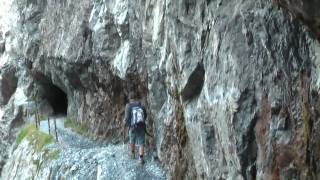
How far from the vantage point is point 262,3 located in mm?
8445

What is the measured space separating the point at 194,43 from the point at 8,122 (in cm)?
2362

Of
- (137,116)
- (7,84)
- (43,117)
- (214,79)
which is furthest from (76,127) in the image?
(214,79)

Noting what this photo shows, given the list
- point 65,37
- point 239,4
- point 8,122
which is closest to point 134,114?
point 239,4

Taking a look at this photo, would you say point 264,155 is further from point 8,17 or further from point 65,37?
point 8,17

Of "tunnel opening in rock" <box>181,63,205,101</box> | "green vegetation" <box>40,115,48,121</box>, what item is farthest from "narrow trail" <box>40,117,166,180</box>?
"green vegetation" <box>40,115,48,121</box>

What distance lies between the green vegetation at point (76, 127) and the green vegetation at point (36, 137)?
1618 mm

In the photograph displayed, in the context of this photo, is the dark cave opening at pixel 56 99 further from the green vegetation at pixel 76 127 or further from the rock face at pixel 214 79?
the rock face at pixel 214 79

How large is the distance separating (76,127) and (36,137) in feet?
7.76

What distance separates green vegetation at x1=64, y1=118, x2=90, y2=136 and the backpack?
7.89m

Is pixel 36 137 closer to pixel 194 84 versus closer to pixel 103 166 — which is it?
pixel 103 166

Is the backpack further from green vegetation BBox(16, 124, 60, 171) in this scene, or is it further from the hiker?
green vegetation BBox(16, 124, 60, 171)

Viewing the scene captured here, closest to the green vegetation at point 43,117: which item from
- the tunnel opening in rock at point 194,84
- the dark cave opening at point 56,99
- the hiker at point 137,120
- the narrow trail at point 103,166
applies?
Answer: the dark cave opening at point 56,99

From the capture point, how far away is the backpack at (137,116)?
46.5 ft

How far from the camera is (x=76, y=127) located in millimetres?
23969
